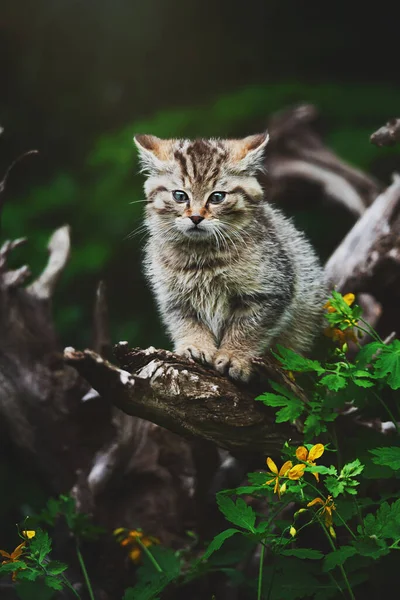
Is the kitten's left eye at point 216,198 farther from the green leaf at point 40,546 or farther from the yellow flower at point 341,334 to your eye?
the green leaf at point 40,546

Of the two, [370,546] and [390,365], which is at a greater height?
[390,365]

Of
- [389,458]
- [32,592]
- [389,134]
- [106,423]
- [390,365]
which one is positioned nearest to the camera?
[389,458]

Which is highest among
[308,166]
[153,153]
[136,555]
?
[153,153]

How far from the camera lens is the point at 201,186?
2.73 metres

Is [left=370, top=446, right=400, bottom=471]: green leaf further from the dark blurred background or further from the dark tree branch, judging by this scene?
the dark blurred background

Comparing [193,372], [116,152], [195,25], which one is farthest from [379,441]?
[195,25]

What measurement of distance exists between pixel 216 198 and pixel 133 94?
10.1 ft

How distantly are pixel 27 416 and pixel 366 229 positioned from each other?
200 centimetres

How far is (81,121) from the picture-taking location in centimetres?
545

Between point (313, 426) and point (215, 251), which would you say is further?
point (215, 251)

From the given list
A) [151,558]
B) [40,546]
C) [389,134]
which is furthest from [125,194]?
[40,546]

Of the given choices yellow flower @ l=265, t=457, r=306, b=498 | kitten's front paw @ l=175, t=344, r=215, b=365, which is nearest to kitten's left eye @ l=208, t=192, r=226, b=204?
kitten's front paw @ l=175, t=344, r=215, b=365

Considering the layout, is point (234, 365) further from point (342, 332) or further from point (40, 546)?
point (40, 546)

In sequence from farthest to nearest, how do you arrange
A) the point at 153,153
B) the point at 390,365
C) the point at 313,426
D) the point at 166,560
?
the point at 153,153, the point at 166,560, the point at 313,426, the point at 390,365
